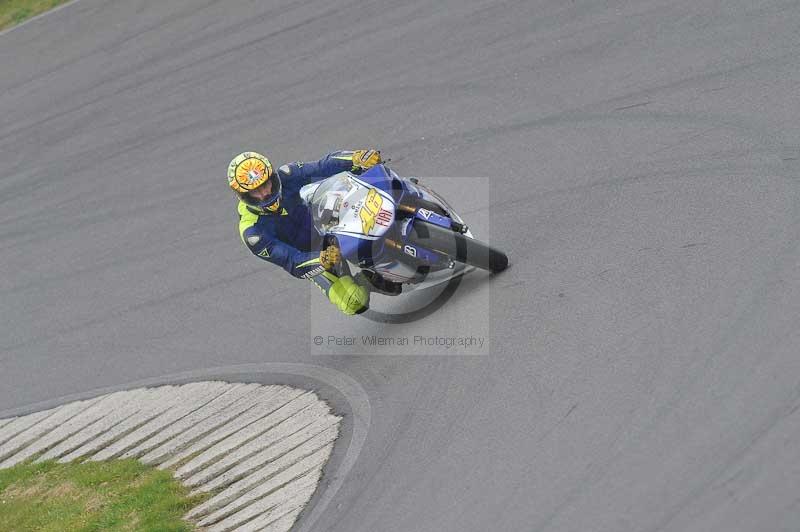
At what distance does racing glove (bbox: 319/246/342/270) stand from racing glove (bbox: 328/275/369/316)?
0.59 meters

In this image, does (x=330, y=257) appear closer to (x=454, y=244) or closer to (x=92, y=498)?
(x=454, y=244)

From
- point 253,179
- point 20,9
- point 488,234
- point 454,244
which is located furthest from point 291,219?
point 20,9

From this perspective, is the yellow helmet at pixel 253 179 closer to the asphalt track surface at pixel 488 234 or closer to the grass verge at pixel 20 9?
the asphalt track surface at pixel 488 234

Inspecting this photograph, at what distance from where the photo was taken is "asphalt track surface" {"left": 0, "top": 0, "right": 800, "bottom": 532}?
6293mm

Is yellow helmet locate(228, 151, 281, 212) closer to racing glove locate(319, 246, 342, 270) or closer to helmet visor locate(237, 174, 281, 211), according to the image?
helmet visor locate(237, 174, 281, 211)

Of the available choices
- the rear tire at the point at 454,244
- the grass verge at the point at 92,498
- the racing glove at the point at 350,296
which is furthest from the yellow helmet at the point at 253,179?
the grass verge at the point at 92,498

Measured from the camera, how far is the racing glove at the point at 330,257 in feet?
25.8

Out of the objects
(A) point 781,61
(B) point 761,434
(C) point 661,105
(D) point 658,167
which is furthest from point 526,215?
(B) point 761,434

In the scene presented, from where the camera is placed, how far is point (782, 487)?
5336mm

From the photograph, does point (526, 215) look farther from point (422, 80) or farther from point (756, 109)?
point (422, 80)

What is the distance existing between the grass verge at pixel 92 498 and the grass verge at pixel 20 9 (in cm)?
1221

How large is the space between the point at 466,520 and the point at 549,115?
558cm

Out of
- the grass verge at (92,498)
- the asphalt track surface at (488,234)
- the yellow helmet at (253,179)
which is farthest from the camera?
the yellow helmet at (253,179)

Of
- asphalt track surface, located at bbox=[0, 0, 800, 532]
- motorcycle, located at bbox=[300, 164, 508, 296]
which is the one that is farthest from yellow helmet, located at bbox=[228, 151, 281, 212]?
asphalt track surface, located at bbox=[0, 0, 800, 532]
